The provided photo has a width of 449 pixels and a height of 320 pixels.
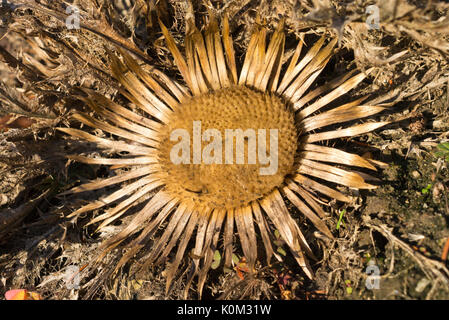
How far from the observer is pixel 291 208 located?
2260 millimetres

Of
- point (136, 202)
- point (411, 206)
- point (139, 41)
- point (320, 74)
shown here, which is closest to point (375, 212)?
point (411, 206)

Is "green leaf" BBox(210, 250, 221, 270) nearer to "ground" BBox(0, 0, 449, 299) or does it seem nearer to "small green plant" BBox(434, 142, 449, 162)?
"ground" BBox(0, 0, 449, 299)

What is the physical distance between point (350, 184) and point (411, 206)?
33cm

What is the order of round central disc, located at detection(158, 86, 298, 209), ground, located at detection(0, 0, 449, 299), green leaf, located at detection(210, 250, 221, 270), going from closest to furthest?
ground, located at detection(0, 0, 449, 299) < round central disc, located at detection(158, 86, 298, 209) < green leaf, located at detection(210, 250, 221, 270)

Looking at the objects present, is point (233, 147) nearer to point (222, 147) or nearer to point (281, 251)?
point (222, 147)

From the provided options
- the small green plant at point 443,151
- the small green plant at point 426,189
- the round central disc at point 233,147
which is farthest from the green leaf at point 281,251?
the small green plant at point 443,151

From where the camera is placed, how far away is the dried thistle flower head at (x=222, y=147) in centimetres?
208

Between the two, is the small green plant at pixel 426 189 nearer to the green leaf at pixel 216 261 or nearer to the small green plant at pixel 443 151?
the small green plant at pixel 443 151

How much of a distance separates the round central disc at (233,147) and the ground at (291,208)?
1.16 ft

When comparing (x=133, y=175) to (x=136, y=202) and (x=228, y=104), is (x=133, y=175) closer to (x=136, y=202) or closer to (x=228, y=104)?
(x=136, y=202)

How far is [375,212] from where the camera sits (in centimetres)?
208

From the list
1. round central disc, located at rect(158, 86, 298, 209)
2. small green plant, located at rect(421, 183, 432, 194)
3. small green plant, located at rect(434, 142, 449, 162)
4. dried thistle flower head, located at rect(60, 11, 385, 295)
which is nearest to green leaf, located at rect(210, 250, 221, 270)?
dried thistle flower head, located at rect(60, 11, 385, 295)

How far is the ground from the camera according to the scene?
6.24ft
